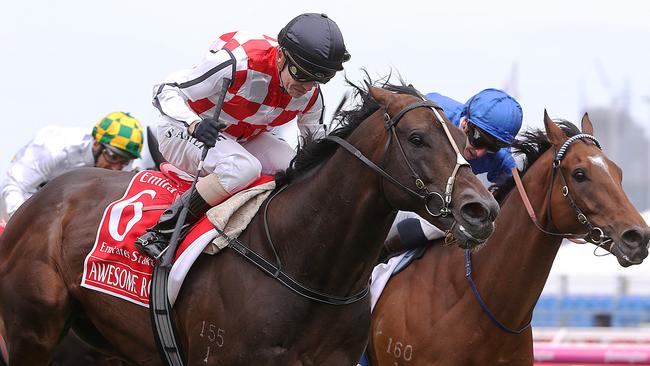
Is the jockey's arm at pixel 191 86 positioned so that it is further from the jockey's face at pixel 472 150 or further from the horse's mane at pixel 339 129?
the jockey's face at pixel 472 150

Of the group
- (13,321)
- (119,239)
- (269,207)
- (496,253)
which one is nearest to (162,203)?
(119,239)

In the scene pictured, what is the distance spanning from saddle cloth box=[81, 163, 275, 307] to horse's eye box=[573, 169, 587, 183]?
147 cm

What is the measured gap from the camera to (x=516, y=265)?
497cm

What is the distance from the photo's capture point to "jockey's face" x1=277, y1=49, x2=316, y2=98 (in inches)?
169

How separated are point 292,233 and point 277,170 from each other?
591mm

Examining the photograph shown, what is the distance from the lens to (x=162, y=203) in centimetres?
467

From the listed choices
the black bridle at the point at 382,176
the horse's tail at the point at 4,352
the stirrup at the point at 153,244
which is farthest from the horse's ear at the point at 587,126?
the horse's tail at the point at 4,352

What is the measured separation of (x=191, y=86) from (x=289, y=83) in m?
0.47

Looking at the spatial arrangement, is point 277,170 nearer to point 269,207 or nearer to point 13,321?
point 269,207

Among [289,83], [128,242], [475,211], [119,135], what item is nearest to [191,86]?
[289,83]

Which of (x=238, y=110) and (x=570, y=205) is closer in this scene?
(x=238, y=110)

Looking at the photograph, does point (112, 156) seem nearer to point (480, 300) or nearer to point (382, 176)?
point (480, 300)

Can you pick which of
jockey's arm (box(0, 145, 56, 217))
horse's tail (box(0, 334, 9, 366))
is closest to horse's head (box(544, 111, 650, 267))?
horse's tail (box(0, 334, 9, 366))

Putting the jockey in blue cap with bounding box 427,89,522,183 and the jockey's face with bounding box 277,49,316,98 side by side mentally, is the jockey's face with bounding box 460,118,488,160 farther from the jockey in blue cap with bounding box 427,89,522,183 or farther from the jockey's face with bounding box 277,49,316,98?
the jockey's face with bounding box 277,49,316,98
